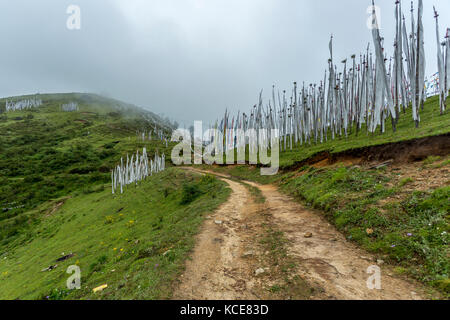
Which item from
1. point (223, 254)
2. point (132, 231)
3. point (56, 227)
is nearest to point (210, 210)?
point (223, 254)

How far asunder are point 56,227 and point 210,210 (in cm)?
2738

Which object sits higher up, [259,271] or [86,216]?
[259,271]

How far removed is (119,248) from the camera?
477 inches

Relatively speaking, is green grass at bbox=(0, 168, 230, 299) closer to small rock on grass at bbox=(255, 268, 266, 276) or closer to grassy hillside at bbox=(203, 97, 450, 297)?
small rock on grass at bbox=(255, 268, 266, 276)

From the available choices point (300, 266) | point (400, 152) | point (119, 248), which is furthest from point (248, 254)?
point (400, 152)

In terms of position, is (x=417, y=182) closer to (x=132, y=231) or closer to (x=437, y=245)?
(x=437, y=245)

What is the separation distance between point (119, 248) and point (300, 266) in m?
11.3

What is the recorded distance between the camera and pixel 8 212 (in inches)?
1588

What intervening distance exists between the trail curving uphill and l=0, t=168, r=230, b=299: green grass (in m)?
0.65

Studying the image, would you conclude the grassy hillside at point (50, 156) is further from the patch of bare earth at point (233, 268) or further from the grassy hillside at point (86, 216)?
the patch of bare earth at point (233, 268)

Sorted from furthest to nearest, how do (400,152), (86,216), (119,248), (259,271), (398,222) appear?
(86,216) → (119,248) → (400,152) → (398,222) → (259,271)

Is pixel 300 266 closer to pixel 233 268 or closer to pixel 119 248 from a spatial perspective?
pixel 233 268

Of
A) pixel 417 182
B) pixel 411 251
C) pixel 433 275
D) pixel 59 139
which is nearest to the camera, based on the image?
pixel 433 275

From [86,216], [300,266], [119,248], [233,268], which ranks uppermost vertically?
[300,266]
